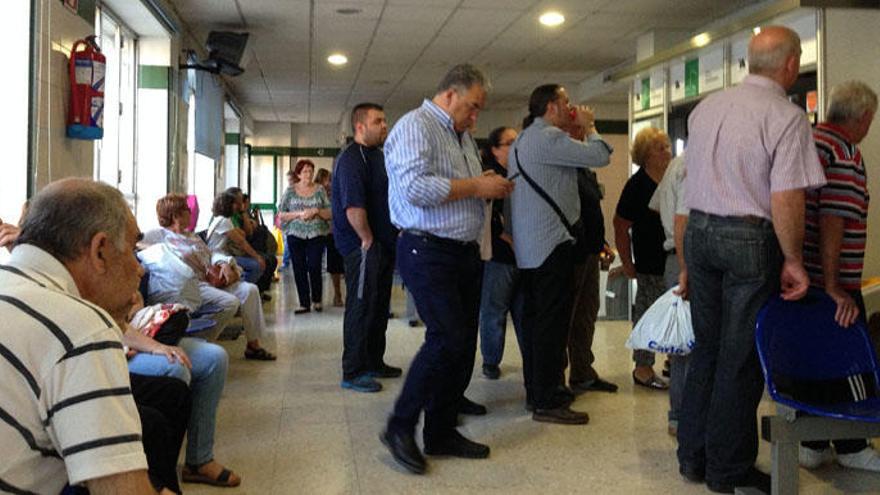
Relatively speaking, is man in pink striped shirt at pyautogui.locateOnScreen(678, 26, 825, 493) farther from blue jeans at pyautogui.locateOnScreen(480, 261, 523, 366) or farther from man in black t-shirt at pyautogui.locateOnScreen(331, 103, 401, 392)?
man in black t-shirt at pyautogui.locateOnScreen(331, 103, 401, 392)

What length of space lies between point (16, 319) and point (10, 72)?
9.59ft

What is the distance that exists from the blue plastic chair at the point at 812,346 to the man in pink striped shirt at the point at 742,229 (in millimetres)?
77

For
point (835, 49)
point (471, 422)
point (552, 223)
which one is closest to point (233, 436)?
point (471, 422)

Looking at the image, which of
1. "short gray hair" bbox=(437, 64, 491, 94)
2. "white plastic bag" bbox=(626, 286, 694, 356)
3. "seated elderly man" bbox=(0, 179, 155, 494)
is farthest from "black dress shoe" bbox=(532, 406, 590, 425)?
"seated elderly man" bbox=(0, 179, 155, 494)

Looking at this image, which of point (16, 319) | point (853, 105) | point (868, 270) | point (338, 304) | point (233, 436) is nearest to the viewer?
point (16, 319)

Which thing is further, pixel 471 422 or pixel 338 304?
pixel 338 304

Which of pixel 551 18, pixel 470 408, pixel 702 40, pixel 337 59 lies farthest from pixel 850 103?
pixel 337 59

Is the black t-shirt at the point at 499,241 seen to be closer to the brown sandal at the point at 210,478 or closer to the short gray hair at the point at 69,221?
the brown sandal at the point at 210,478

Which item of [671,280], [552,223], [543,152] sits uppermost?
[543,152]

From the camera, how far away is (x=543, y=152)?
3449 mm

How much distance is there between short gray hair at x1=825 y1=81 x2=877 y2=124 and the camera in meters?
2.74

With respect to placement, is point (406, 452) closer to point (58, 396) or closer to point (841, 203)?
point (841, 203)

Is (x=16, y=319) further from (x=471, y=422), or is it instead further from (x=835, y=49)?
(x=835, y=49)

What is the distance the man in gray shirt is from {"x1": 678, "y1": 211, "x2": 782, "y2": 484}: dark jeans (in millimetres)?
734
